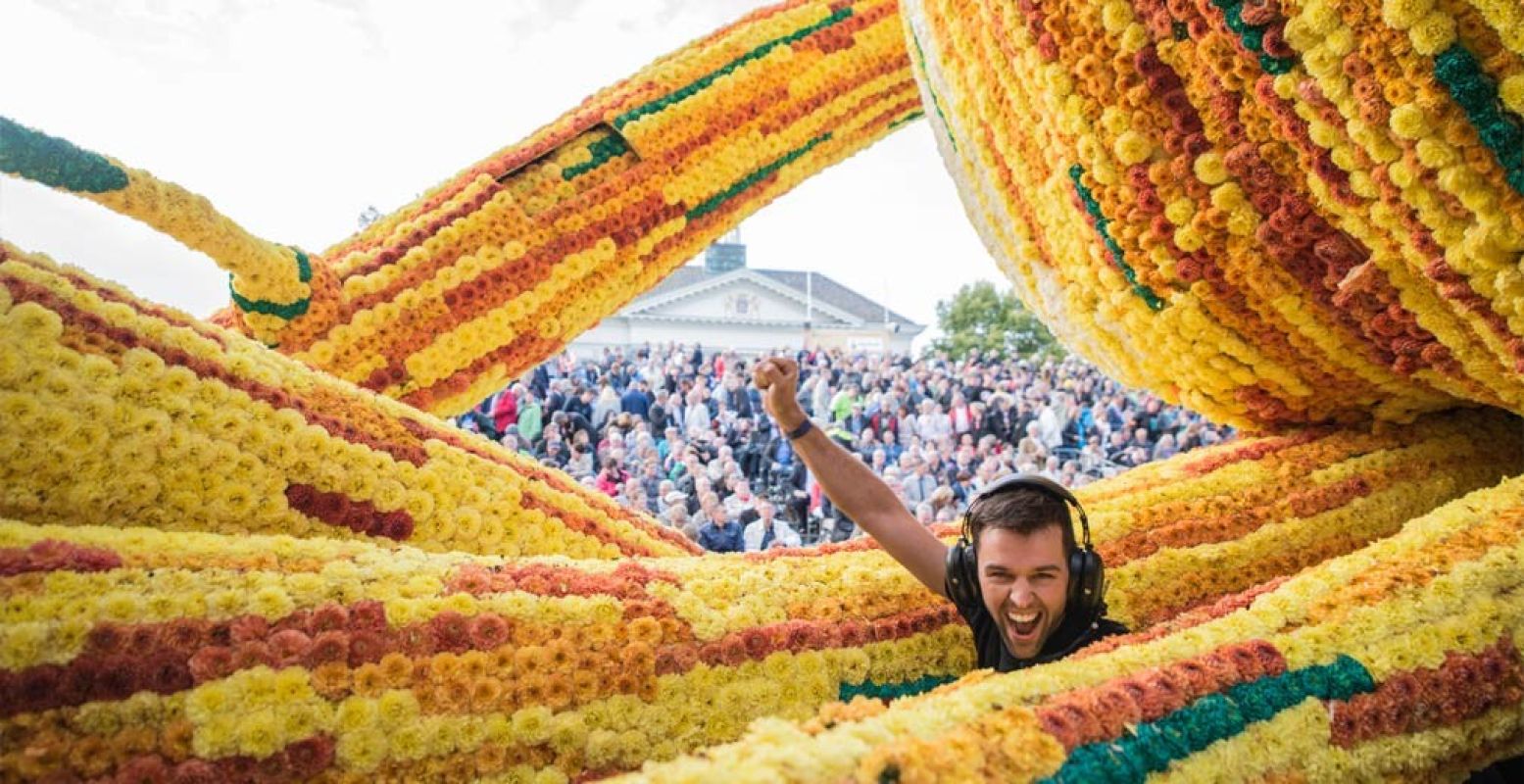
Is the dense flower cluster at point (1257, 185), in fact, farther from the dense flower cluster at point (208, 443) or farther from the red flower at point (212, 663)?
the red flower at point (212, 663)

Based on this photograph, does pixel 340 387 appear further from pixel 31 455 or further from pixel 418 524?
pixel 31 455

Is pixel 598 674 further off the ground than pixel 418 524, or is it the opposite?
pixel 418 524

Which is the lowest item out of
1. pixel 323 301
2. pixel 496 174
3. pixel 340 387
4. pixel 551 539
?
pixel 551 539

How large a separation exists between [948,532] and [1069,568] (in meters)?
0.61

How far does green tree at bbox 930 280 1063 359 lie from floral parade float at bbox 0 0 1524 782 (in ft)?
120

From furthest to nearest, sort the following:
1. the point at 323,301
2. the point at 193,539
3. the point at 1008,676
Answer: the point at 323,301, the point at 193,539, the point at 1008,676

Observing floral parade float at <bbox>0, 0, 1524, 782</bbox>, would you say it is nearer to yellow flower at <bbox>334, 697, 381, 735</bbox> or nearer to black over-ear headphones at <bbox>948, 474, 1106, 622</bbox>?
yellow flower at <bbox>334, 697, 381, 735</bbox>

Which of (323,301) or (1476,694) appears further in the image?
(323,301)

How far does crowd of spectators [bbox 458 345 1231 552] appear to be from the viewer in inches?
409

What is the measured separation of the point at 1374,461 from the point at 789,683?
1.88m

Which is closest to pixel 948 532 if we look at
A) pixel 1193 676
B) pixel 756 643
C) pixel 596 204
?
pixel 756 643

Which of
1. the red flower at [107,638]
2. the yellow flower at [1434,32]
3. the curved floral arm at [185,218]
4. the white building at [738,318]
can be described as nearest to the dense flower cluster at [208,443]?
the curved floral arm at [185,218]

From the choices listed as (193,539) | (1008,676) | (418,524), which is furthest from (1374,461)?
(193,539)

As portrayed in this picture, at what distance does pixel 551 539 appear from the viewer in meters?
2.55
